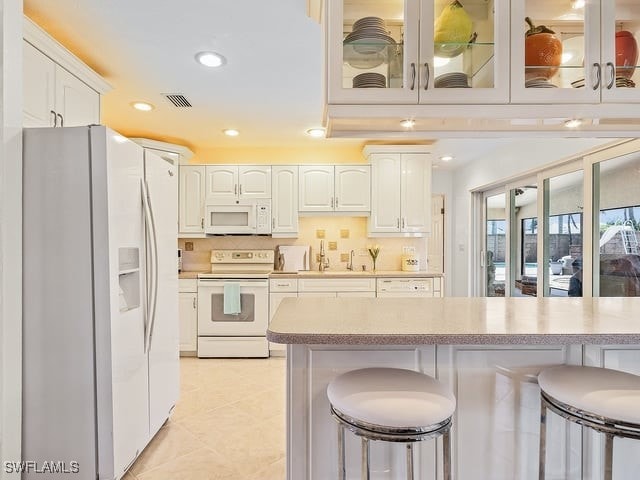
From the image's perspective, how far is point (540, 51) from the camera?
4.62 ft

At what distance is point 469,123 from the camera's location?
155 centimetres

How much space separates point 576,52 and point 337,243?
323 cm

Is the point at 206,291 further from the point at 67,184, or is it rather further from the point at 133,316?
the point at 67,184

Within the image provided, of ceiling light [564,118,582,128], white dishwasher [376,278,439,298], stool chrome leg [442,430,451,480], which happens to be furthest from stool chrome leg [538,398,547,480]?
white dishwasher [376,278,439,298]

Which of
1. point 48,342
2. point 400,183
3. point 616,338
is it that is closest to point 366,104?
point 616,338

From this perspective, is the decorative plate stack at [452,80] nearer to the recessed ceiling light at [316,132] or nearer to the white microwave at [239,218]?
the recessed ceiling light at [316,132]

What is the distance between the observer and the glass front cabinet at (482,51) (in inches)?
53.9

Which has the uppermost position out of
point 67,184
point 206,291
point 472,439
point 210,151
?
point 210,151

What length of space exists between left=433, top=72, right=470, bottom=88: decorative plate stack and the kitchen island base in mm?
1048

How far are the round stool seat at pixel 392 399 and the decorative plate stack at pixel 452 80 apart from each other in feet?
3.70

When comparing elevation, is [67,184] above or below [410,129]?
Result: below

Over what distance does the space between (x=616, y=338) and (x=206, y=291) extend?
3418 mm

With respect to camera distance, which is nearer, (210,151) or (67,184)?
(67,184)

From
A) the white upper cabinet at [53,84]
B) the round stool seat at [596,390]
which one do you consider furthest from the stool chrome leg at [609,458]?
the white upper cabinet at [53,84]
